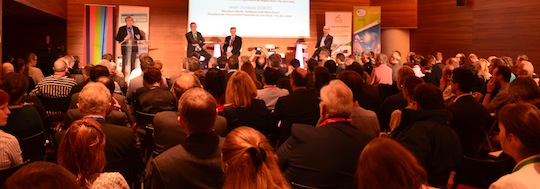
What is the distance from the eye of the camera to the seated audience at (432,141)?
3492mm

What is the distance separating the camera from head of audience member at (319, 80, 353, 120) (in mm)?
3330

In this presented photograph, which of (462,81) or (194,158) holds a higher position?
(462,81)

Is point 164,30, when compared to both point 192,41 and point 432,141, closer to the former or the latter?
point 192,41

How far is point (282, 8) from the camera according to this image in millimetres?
14430

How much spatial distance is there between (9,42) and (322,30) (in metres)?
8.44

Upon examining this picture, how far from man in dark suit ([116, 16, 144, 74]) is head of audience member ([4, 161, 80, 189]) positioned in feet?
36.4

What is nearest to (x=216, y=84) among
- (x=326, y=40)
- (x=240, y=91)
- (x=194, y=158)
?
(x=240, y=91)

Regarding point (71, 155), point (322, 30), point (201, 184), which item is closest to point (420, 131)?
point (201, 184)

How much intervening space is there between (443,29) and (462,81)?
1039cm

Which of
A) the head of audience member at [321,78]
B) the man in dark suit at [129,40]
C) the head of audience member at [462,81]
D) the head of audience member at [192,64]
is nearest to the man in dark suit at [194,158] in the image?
the head of audience member at [462,81]

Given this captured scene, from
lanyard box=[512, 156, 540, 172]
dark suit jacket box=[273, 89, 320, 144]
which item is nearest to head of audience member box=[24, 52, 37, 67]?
dark suit jacket box=[273, 89, 320, 144]

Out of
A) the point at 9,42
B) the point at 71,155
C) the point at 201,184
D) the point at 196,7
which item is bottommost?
the point at 201,184

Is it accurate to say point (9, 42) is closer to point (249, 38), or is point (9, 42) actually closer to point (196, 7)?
point (196, 7)

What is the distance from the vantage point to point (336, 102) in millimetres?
3324
